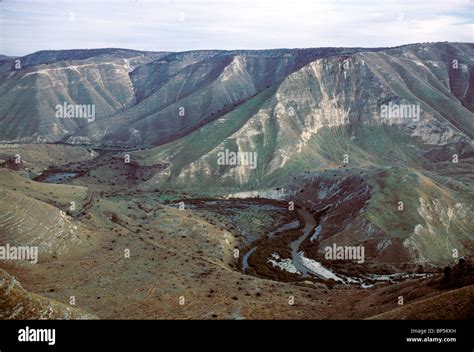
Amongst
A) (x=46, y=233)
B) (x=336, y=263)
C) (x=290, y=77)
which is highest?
(x=290, y=77)

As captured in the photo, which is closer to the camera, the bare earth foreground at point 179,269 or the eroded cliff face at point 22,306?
the eroded cliff face at point 22,306

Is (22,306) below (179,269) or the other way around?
the other way around

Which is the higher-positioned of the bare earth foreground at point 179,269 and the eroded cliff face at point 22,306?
the eroded cliff face at point 22,306

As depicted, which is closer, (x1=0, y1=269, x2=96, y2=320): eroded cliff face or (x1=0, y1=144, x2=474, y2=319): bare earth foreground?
(x1=0, y1=269, x2=96, y2=320): eroded cliff face

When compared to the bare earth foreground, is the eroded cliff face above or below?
above

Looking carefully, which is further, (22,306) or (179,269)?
(179,269)

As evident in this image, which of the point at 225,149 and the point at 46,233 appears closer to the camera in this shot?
the point at 46,233
